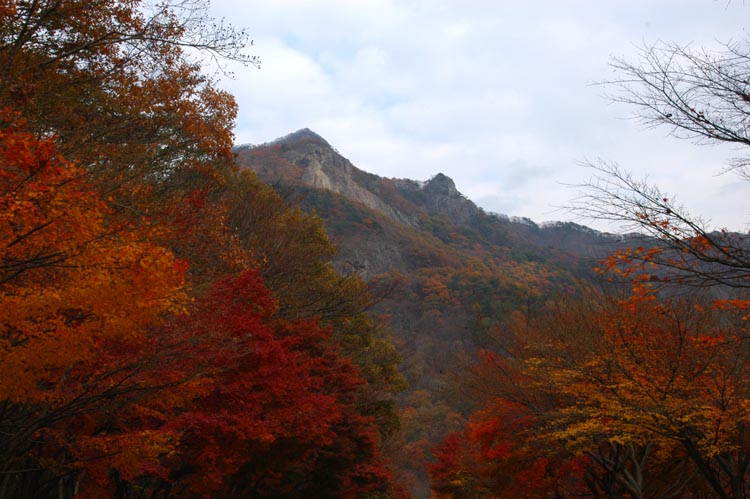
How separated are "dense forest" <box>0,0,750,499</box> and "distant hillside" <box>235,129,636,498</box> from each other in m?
2.51

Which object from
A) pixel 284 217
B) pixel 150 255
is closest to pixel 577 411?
pixel 150 255

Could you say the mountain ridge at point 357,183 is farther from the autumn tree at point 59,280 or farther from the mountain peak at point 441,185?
the autumn tree at point 59,280

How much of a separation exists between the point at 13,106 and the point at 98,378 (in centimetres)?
392

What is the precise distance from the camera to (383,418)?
2203 cm

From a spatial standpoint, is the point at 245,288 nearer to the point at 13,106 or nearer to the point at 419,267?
the point at 13,106

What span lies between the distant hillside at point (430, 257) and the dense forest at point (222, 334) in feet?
8.25

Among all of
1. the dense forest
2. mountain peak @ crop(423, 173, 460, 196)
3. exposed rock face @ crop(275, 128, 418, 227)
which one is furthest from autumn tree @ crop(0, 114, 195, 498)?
mountain peak @ crop(423, 173, 460, 196)

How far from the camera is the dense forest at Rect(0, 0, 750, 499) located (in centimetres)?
619

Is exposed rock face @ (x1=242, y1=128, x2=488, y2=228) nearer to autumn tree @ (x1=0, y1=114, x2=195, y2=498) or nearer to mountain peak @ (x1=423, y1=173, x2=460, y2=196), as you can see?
mountain peak @ (x1=423, y1=173, x2=460, y2=196)

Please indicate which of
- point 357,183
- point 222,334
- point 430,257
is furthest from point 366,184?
point 222,334

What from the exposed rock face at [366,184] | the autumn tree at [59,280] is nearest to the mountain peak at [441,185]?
the exposed rock face at [366,184]

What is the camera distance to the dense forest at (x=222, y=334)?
244 inches

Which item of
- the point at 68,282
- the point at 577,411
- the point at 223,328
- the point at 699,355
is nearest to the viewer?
the point at 68,282

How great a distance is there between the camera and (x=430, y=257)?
312 feet
